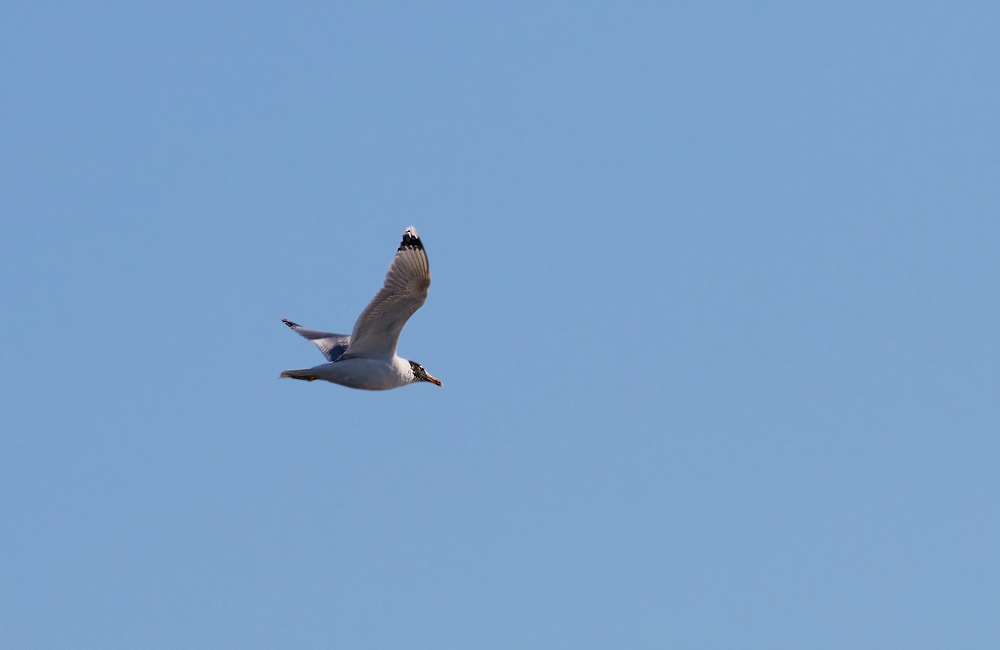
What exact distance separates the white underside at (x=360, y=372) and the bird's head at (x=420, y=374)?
56.4 inches

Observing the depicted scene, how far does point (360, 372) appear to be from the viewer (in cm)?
2345

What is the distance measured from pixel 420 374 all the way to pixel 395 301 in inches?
162

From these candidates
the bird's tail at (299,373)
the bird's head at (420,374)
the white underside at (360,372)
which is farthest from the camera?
the bird's head at (420,374)

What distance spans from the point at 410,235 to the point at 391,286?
3.33 feet

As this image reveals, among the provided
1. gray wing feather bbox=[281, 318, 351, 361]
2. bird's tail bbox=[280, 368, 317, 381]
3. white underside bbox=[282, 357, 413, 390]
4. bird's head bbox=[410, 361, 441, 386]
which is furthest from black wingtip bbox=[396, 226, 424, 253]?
bird's head bbox=[410, 361, 441, 386]

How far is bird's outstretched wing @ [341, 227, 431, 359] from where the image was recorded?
22109 millimetres

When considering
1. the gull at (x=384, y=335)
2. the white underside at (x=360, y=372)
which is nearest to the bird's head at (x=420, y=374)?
the gull at (x=384, y=335)

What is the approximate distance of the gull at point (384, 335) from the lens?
22141mm

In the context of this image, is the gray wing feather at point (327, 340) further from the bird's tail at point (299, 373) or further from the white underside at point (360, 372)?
the bird's tail at point (299, 373)

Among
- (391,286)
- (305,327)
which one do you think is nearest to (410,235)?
(391,286)

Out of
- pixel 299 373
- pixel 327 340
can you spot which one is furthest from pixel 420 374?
pixel 299 373

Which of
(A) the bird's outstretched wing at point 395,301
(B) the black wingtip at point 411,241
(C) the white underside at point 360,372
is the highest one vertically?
(B) the black wingtip at point 411,241

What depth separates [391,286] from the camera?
22.2 metres

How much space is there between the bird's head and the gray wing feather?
1.50 m
